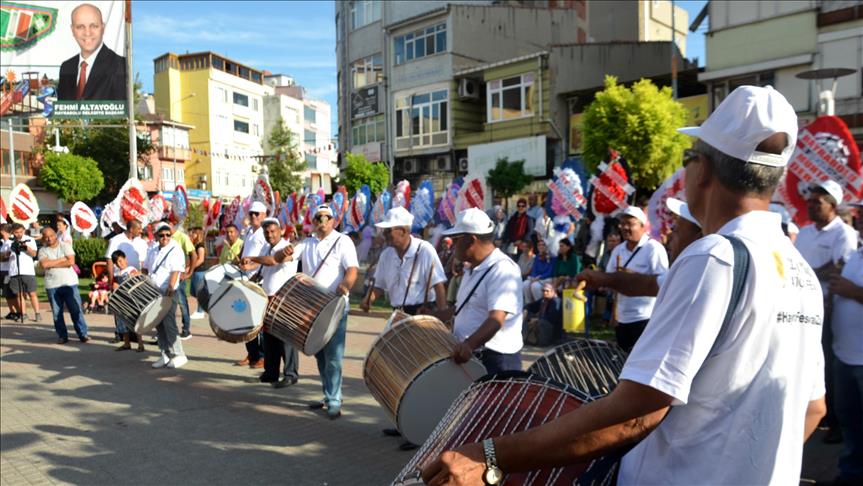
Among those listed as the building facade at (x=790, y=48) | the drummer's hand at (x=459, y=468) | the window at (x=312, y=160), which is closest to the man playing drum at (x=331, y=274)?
the drummer's hand at (x=459, y=468)

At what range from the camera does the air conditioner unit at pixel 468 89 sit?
31359mm

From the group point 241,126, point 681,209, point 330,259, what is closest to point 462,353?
point 681,209

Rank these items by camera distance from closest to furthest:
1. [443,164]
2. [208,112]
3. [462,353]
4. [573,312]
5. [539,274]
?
[462,353] → [573,312] → [539,274] → [443,164] → [208,112]

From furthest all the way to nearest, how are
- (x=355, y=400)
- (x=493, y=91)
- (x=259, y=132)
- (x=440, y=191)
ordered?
(x=259, y=132)
(x=440, y=191)
(x=493, y=91)
(x=355, y=400)

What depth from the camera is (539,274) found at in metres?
11.7

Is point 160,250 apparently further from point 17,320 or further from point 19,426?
point 17,320

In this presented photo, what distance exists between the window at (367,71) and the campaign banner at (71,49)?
17119mm

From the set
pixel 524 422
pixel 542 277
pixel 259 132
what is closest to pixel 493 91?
pixel 542 277

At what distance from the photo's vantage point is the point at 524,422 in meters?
2.16

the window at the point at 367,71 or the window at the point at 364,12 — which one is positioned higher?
the window at the point at 364,12

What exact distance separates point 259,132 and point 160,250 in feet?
227

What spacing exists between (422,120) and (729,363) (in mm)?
32441

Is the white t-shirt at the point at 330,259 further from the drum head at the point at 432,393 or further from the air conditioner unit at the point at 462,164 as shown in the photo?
the air conditioner unit at the point at 462,164

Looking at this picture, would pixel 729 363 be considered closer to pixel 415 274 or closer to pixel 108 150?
pixel 415 274
